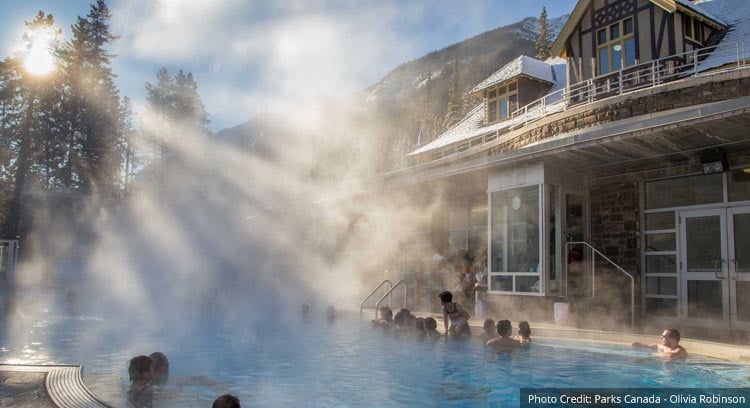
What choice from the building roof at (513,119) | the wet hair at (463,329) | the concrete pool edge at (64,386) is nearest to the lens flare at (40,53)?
the building roof at (513,119)

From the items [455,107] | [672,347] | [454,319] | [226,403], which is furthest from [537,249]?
[455,107]

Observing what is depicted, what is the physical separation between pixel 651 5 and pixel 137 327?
1382cm

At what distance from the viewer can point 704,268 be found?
895cm

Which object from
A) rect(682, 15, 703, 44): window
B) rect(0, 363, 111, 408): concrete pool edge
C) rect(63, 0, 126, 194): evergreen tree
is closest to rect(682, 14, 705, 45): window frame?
rect(682, 15, 703, 44): window

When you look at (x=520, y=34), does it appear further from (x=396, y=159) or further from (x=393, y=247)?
(x=393, y=247)

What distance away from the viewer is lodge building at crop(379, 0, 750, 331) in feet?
27.7

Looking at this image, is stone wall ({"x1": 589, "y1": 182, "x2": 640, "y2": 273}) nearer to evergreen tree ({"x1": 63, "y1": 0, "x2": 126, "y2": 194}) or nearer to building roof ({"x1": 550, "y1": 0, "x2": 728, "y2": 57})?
building roof ({"x1": 550, "y1": 0, "x2": 728, "y2": 57})

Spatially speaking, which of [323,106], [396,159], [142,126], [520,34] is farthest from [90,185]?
[520,34]

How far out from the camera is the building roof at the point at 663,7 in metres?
11.5

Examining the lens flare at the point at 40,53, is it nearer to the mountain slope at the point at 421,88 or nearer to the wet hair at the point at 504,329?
the wet hair at the point at 504,329

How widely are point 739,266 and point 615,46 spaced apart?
21.2 feet

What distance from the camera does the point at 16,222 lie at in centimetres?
2392

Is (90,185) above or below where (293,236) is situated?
above

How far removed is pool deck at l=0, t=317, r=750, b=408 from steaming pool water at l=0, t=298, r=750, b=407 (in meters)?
0.21
